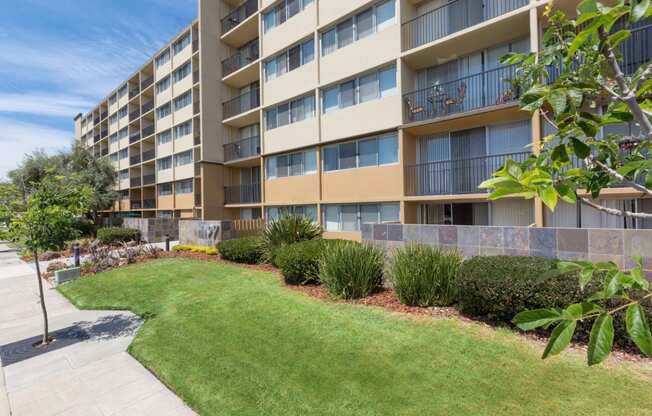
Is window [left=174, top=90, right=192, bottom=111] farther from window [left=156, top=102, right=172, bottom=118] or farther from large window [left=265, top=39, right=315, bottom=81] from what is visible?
large window [left=265, top=39, right=315, bottom=81]

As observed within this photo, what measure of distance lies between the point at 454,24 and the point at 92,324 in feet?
52.7

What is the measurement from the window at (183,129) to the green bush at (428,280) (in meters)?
26.7

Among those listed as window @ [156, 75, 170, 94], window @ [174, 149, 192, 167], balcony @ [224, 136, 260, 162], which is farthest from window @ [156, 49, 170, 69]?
balcony @ [224, 136, 260, 162]

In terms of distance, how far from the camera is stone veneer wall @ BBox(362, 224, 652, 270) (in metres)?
6.79

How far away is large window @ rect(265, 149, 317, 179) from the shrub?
4.82m

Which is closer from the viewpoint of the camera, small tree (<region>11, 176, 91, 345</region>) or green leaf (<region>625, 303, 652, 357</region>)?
green leaf (<region>625, 303, 652, 357</region>)

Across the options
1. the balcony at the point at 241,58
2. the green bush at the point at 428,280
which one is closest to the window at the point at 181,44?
the balcony at the point at 241,58

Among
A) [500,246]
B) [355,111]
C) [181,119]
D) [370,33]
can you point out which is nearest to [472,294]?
[500,246]

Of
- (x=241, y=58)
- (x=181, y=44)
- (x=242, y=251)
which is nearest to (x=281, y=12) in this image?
(x=241, y=58)

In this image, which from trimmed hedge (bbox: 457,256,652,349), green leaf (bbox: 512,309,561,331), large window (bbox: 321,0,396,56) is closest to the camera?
green leaf (bbox: 512,309,561,331)

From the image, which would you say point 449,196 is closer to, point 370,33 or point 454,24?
point 454,24

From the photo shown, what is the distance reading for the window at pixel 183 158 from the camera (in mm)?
28844

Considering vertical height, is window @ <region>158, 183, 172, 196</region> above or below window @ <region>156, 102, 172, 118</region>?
below

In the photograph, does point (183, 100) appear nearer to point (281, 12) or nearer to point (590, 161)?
point (281, 12)
